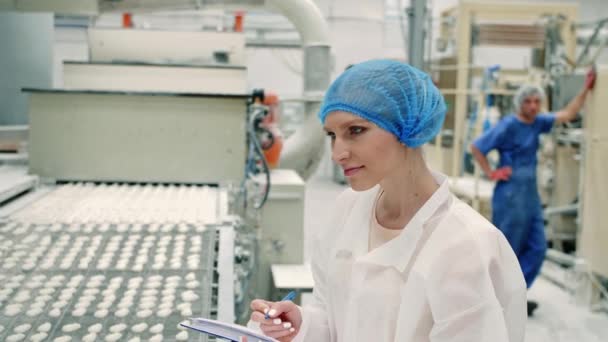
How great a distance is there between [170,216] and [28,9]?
1274 mm

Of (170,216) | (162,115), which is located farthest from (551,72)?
(170,216)

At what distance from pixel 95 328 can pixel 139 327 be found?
79mm

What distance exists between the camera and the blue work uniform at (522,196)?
9.76 ft

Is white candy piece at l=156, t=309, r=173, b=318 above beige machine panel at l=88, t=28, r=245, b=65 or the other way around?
the other way around

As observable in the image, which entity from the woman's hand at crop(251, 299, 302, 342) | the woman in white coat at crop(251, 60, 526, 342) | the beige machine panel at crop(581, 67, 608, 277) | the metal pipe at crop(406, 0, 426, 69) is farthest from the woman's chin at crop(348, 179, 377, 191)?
the beige machine panel at crop(581, 67, 608, 277)

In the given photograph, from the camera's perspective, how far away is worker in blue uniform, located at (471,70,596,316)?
297cm

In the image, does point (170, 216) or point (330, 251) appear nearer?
point (330, 251)

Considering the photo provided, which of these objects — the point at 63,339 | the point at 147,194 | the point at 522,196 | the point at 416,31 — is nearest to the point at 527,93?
the point at 522,196

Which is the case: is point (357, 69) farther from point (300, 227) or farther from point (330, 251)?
point (300, 227)

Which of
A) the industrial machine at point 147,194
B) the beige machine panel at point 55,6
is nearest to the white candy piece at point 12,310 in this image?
the industrial machine at point 147,194

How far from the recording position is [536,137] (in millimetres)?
3045

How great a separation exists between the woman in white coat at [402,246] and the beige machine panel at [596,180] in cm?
250

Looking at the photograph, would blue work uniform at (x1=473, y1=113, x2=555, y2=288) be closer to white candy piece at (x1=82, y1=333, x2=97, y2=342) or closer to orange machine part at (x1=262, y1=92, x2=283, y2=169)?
orange machine part at (x1=262, y1=92, x2=283, y2=169)

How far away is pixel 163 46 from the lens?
3.01 m
